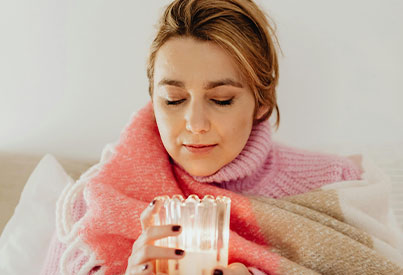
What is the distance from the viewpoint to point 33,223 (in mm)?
1128

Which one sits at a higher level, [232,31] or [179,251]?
[232,31]

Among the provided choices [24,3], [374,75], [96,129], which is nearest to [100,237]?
[96,129]

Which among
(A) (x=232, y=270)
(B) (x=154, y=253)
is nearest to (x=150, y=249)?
(B) (x=154, y=253)

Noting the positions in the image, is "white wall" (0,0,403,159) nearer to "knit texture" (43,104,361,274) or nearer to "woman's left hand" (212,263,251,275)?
"knit texture" (43,104,361,274)

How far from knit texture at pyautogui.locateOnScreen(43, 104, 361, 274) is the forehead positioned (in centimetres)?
21

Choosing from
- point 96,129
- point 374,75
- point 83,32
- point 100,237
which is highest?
point 83,32

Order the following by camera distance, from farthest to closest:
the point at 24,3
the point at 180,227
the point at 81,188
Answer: the point at 24,3, the point at 81,188, the point at 180,227

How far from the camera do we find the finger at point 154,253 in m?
0.66

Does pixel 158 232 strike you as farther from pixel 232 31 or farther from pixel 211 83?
pixel 232 31

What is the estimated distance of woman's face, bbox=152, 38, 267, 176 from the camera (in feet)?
2.62

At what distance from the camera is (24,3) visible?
1.29 metres

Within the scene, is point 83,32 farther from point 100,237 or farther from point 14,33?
point 100,237

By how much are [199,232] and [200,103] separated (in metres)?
0.25

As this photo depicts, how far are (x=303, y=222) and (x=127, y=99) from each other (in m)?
0.71
